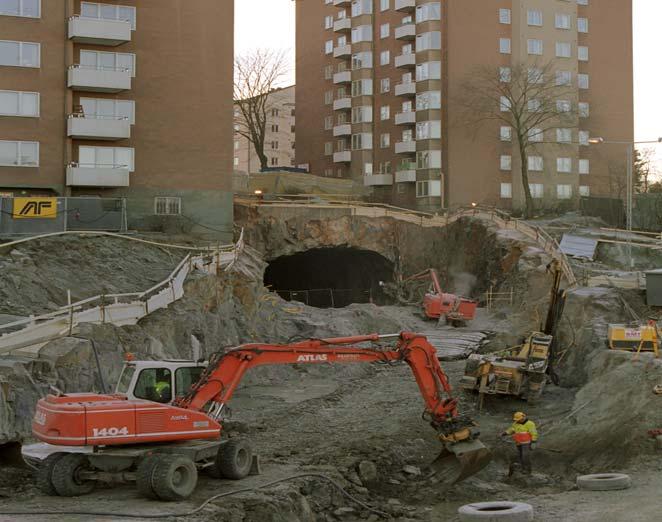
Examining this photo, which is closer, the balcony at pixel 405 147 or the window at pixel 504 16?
the window at pixel 504 16

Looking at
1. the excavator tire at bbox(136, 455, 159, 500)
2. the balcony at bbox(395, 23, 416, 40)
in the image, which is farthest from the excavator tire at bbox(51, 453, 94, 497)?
the balcony at bbox(395, 23, 416, 40)

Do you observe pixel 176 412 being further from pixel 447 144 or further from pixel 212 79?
pixel 447 144

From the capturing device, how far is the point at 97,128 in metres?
46.7

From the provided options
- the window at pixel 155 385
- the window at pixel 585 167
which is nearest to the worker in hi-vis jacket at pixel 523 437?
the window at pixel 155 385

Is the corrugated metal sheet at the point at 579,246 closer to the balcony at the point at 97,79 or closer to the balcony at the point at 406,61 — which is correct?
the balcony at the point at 406,61

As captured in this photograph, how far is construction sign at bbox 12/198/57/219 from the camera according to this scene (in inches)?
1468

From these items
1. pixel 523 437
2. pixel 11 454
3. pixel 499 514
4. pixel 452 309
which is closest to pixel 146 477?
pixel 11 454

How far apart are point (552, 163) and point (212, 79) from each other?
1482 inches

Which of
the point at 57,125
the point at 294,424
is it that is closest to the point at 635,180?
the point at 57,125

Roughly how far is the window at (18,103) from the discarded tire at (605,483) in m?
36.8

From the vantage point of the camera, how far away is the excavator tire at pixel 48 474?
15.7 m

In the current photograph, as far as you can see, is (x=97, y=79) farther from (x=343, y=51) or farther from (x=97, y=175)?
(x=343, y=51)

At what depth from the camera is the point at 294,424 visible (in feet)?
85.7

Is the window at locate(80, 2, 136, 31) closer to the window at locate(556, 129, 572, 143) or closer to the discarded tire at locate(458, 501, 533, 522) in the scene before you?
the discarded tire at locate(458, 501, 533, 522)
